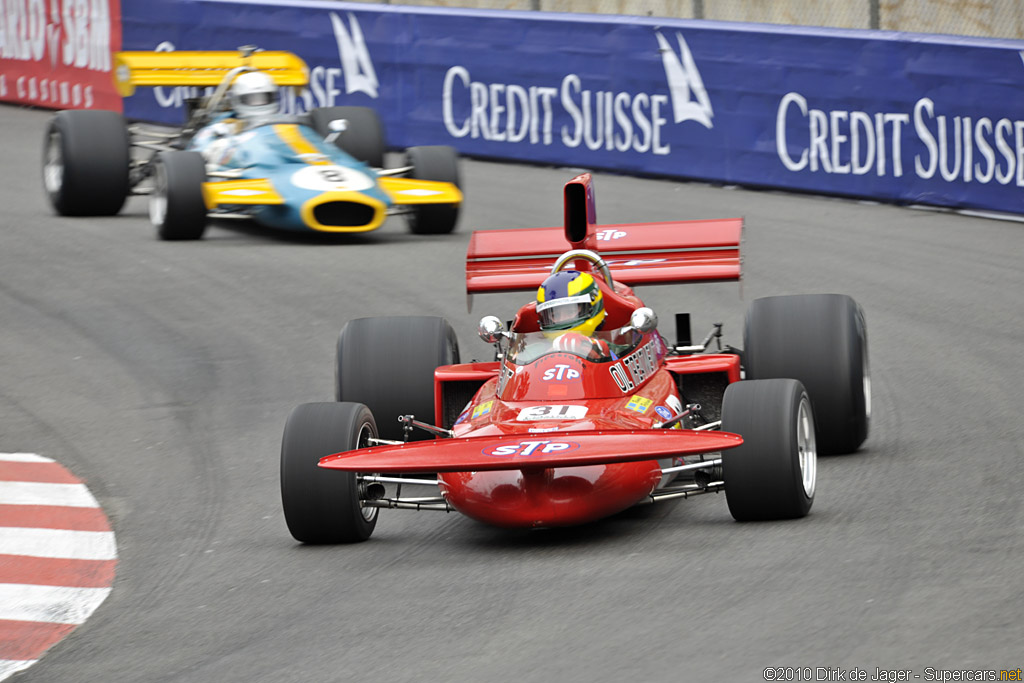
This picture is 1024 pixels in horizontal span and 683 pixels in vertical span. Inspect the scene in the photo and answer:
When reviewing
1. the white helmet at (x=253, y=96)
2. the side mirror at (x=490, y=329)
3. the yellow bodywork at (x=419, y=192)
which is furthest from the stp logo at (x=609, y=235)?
the white helmet at (x=253, y=96)

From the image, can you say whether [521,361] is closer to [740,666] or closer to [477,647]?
[477,647]

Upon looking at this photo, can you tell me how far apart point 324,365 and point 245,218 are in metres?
4.80

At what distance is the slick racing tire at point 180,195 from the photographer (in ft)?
55.4

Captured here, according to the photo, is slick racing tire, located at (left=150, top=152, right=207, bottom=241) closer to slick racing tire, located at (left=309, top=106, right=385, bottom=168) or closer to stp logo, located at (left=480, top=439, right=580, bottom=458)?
Answer: slick racing tire, located at (left=309, top=106, right=385, bottom=168)

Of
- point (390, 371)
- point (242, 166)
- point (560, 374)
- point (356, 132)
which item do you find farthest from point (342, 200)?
point (560, 374)

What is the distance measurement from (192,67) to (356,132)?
79.5 inches

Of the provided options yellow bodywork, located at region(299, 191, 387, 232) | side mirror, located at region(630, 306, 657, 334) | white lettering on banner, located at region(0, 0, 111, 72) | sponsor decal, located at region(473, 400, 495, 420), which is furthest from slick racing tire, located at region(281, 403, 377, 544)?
white lettering on banner, located at region(0, 0, 111, 72)

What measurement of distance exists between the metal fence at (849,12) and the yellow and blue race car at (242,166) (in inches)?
187

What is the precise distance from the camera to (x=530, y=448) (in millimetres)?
8133

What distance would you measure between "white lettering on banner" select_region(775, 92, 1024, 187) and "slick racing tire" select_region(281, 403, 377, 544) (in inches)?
401

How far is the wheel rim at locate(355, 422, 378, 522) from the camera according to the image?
A: 8.77 m

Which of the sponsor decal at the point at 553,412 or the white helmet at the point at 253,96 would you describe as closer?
the sponsor decal at the point at 553,412

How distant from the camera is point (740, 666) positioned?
20.9 ft

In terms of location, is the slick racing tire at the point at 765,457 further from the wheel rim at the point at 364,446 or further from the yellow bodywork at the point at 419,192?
the yellow bodywork at the point at 419,192
